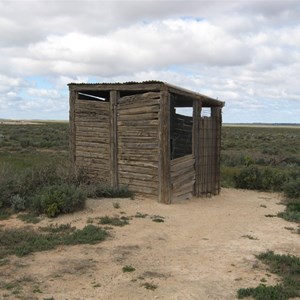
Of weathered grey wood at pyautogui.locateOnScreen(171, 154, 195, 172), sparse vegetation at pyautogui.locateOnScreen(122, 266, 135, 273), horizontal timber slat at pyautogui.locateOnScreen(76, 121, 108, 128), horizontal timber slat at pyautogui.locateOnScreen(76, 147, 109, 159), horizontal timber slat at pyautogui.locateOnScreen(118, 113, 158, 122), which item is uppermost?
horizontal timber slat at pyautogui.locateOnScreen(118, 113, 158, 122)

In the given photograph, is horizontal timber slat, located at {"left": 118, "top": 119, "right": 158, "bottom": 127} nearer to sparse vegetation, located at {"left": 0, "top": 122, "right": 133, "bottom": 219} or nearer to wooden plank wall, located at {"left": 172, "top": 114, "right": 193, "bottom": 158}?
wooden plank wall, located at {"left": 172, "top": 114, "right": 193, "bottom": 158}

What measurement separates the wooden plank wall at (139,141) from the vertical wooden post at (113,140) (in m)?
0.10

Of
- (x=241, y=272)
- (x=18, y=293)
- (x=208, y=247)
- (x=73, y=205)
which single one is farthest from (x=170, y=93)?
(x=18, y=293)

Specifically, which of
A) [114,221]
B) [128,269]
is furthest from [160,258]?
[114,221]

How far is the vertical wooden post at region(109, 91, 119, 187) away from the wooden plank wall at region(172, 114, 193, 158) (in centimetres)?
161

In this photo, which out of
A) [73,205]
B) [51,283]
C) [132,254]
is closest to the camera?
[51,283]

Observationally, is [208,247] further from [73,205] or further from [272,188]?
[272,188]

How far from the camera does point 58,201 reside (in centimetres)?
936

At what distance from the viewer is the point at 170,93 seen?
11.2 meters

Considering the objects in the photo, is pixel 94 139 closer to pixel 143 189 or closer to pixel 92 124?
pixel 92 124

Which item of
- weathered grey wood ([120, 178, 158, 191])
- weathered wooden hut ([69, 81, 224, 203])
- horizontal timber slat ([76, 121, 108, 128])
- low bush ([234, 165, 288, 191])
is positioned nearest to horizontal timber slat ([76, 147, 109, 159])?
weathered wooden hut ([69, 81, 224, 203])

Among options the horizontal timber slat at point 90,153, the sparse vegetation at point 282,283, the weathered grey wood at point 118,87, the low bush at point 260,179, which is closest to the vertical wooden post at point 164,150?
the weathered grey wood at point 118,87

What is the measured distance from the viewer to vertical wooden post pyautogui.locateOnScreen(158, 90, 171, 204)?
35.8 ft

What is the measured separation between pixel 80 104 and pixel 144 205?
3.98m
